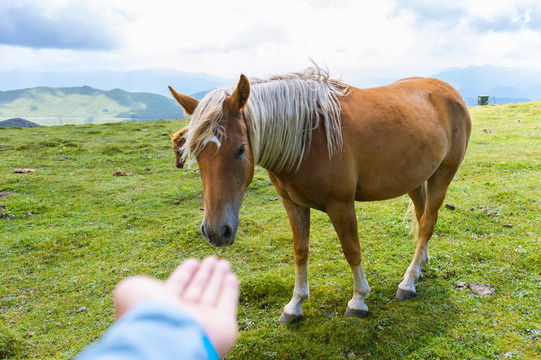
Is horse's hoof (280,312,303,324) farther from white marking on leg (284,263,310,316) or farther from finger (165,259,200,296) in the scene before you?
finger (165,259,200,296)

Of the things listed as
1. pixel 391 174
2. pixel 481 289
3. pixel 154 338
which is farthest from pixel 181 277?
pixel 481 289

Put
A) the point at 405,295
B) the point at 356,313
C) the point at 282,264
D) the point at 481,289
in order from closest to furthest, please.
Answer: the point at 356,313 < the point at 405,295 < the point at 481,289 < the point at 282,264

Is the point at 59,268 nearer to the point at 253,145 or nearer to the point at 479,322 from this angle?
the point at 253,145

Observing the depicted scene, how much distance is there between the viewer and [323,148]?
3.85 meters

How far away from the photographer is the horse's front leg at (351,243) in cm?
406

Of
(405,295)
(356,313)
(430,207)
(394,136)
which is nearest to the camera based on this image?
(394,136)

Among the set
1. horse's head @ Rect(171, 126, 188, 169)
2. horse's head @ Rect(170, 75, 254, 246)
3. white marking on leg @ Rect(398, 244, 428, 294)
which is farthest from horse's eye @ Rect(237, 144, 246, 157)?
white marking on leg @ Rect(398, 244, 428, 294)

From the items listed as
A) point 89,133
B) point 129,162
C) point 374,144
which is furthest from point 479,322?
point 89,133

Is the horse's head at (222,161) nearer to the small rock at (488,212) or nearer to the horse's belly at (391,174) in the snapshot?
Answer: the horse's belly at (391,174)

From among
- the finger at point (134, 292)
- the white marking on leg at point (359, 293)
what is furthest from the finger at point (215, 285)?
the white marking on leg at point (359, 293)

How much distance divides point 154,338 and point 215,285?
0.34m

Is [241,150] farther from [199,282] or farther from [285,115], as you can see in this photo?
[199,282]

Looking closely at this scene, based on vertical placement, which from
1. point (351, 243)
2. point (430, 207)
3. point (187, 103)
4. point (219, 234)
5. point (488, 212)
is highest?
point (187, 103)

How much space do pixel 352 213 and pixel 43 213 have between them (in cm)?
867
